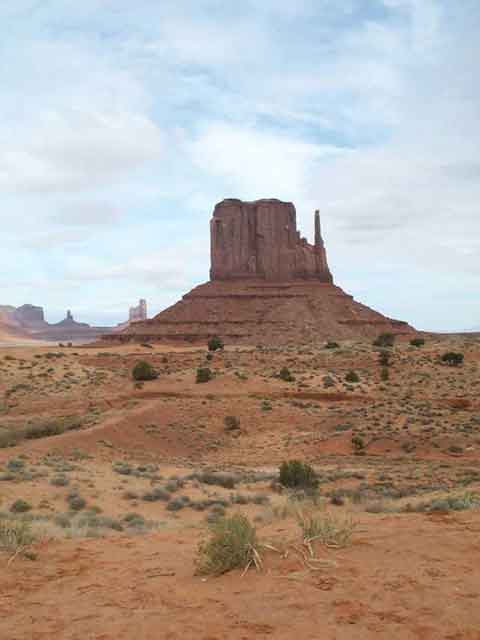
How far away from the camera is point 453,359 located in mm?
42188

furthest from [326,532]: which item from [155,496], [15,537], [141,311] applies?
[141,311]

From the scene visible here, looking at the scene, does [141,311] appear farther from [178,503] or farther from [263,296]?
[178,503]

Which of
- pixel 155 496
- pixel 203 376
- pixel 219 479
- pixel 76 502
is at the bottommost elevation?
pixel 219 479

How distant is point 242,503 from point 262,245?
8690cm

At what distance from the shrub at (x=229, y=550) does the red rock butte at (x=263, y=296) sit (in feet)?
214

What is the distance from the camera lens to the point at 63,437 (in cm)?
2277

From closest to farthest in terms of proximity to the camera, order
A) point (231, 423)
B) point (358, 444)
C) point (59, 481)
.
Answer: point (59, 481) < point (358, 444) < point (231, 423)

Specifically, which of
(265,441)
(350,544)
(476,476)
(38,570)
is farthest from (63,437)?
(350,544)

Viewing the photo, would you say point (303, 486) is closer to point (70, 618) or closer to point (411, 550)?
point (411, 550)

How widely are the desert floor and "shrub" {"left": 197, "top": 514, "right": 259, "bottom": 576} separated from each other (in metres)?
0.14

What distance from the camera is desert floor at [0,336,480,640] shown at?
18.7ft

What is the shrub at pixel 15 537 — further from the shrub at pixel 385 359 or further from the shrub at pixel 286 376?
the shrub at pixel 385 359

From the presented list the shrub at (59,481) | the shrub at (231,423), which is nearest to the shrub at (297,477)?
the shrub at (59,481)

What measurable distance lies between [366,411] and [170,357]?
77.2ft
